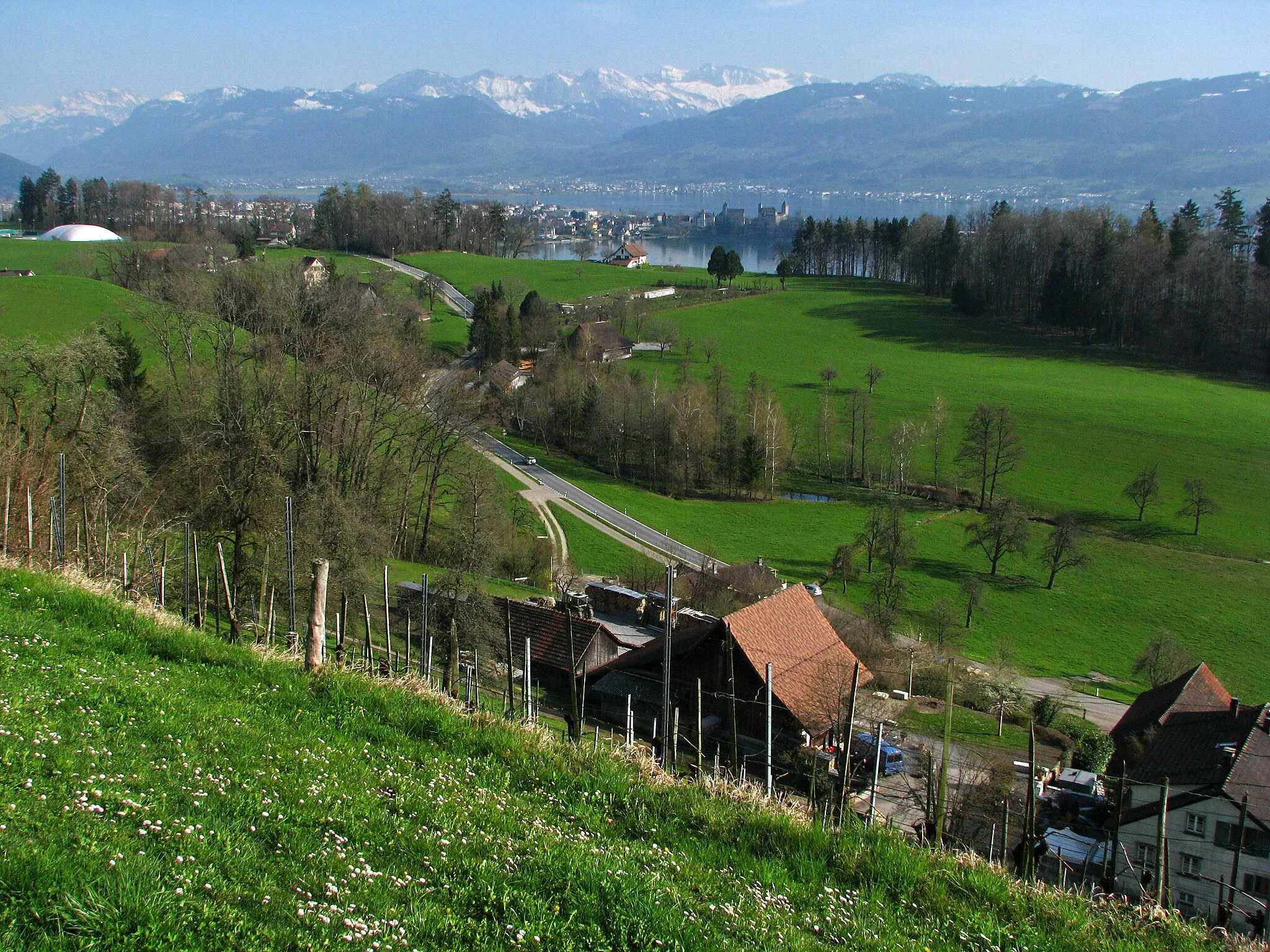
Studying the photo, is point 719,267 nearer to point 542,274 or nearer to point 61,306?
point 542,274

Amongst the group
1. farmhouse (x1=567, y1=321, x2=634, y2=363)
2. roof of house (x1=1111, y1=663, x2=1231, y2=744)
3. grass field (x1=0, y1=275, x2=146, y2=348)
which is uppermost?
grass field (x1=0, y1=275, x2=146, y2=348)

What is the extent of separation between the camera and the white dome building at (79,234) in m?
111

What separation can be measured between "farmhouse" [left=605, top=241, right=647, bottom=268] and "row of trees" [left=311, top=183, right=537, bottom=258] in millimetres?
17938

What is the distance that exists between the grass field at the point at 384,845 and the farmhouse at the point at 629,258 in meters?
128

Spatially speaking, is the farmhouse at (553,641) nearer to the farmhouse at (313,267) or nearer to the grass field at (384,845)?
the grass field at (384,845)

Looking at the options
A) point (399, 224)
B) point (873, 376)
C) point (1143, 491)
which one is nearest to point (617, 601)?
point (1143, 491)

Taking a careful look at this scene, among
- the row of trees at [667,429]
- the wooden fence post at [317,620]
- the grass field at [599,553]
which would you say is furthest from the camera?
the row of trees at [667,429]

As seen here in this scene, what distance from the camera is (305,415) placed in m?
31.2

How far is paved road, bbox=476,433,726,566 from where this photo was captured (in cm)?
4428

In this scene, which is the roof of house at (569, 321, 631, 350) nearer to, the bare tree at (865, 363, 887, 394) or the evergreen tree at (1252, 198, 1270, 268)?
the bare tree at (865, 363, 887, 394)

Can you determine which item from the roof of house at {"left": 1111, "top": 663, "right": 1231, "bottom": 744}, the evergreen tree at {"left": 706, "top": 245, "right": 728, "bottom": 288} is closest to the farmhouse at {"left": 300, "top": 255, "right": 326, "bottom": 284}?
the evergreen tree at {"left": 706, "top": 245, "right": 728, "bottom": 288}

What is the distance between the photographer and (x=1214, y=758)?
60.3 ft

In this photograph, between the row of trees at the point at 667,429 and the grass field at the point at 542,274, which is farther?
the grass field at the point at 542,274

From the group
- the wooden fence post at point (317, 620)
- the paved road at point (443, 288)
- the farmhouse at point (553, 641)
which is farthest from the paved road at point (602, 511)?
the paved road at point (443, 288)
